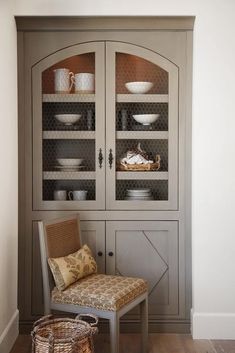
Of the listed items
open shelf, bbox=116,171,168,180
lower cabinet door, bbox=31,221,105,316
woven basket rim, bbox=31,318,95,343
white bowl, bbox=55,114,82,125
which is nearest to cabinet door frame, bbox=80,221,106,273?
lower cabinet door, bbox=31,221,105,316

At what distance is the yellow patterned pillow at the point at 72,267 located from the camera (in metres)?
3.10

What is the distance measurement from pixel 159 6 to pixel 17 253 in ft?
6.51

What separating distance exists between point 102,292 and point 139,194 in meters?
0.88

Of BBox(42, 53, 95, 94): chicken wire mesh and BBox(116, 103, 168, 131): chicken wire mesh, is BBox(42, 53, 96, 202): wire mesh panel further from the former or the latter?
BBox(116, 103, 168, 131): chicken wire mesh

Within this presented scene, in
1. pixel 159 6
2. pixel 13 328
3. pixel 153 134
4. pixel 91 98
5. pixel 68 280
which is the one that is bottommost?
pixel 13 328

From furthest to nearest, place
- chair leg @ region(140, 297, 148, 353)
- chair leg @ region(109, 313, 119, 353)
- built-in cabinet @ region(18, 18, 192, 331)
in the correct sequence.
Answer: built-in cabinet @ region(18, 18, 192, 331) < chair leg @ region(140, 297, 148, 353) < chair leg @ region(109, 313, 119, 353)

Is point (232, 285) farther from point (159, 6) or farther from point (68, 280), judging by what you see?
point (159, 6)

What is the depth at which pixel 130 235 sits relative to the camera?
365cm

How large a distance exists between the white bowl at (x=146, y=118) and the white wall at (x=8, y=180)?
0.87 metres

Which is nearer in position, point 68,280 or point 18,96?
point 68,280

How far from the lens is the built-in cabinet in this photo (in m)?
3.60

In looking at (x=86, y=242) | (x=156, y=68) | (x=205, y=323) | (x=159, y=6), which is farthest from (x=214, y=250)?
(x=159, y=6)

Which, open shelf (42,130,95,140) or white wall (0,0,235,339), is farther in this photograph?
open shelf (42,130,95,140)

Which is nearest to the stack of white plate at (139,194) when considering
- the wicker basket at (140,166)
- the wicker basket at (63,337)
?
the wicker basket at (140,166)
